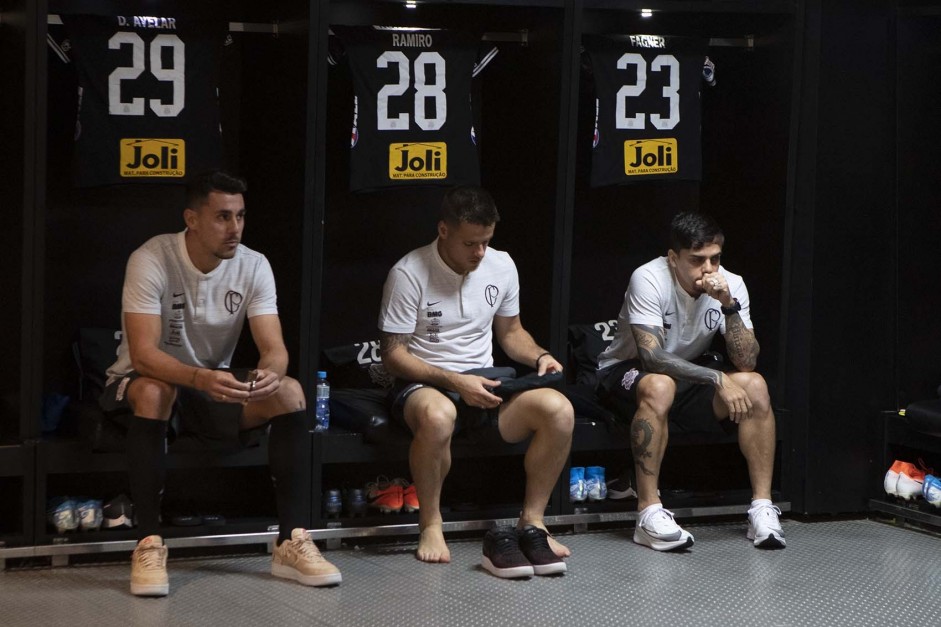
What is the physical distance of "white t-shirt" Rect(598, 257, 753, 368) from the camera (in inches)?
175

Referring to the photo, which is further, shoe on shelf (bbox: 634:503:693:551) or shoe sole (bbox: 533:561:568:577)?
shoe on shelf (bbox: 634:503:693:551)

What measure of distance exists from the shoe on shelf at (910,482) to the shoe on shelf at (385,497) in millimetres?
1803

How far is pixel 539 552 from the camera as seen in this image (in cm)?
389

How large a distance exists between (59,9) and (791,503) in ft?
10.2

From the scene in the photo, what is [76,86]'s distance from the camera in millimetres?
4324

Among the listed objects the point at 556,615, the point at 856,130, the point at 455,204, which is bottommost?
the point at 556,615

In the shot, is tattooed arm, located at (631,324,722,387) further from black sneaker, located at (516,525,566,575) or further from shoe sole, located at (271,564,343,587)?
shoe sole, located at (271,564,343,587)

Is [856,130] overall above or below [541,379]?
above

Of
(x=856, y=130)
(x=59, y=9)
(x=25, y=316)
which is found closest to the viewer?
(x=25, y=316)

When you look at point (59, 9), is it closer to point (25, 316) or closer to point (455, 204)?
point (25, 316)

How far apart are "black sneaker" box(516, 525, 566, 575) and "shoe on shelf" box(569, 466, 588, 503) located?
562mm

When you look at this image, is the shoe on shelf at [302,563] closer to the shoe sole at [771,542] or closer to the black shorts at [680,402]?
the black shorts at [680,402]

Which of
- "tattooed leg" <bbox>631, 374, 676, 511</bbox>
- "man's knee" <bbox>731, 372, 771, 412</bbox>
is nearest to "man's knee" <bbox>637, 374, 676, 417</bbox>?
"tattooed leg" <bbox>631, 374, 676, 511</bbox>

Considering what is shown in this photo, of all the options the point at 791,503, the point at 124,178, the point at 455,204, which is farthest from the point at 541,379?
the point at 124,178
